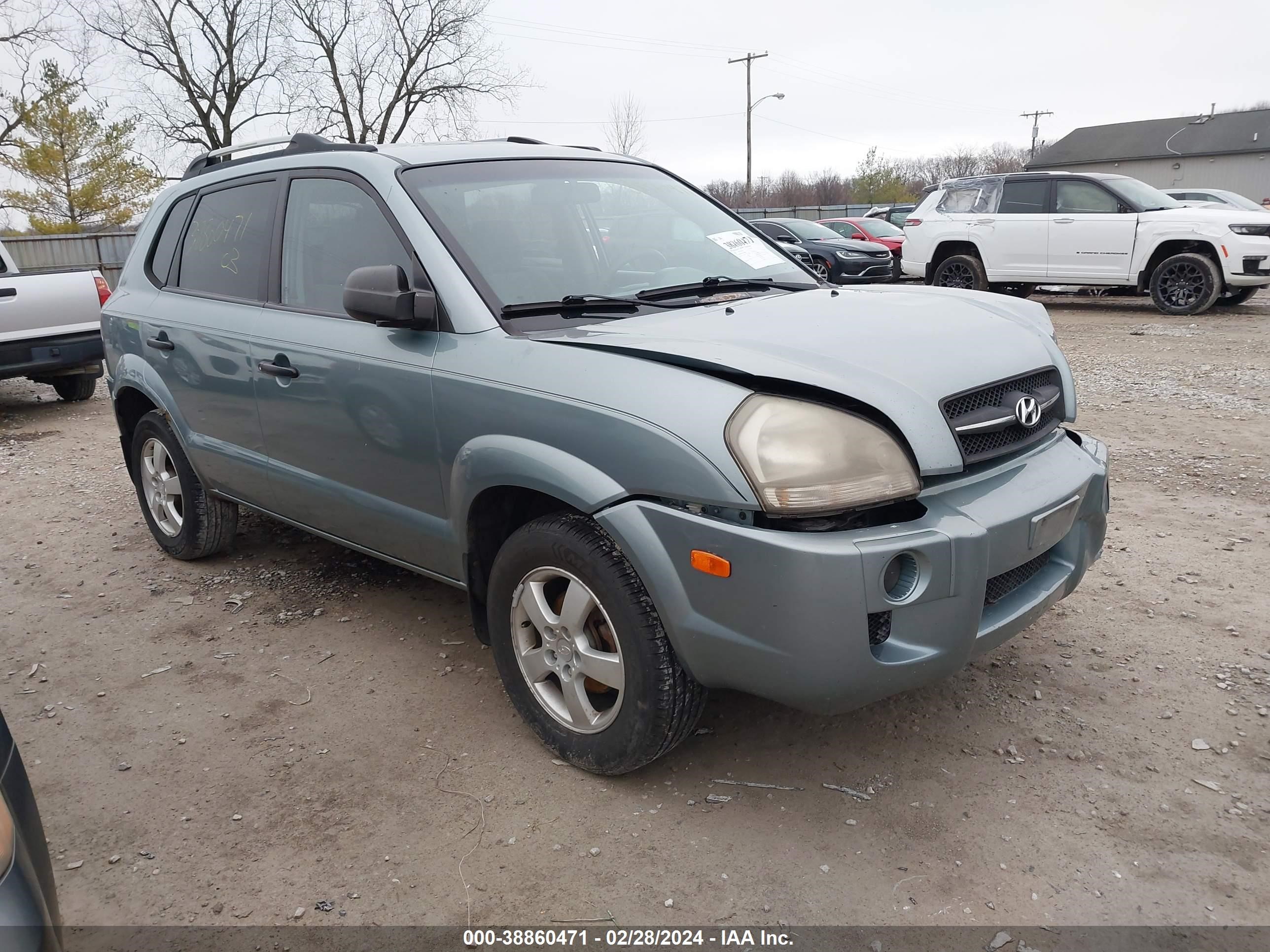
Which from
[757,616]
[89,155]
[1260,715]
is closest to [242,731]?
[757,616]

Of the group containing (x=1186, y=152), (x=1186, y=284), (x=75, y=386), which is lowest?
(x=75, y=386)

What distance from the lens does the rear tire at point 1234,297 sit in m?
12.6

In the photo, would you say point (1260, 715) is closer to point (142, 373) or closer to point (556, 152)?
point (556, 152)

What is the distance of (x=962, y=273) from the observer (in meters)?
13.9

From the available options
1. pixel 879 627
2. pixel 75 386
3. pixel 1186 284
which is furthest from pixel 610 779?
pixel 1186 284

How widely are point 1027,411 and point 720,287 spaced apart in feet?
3.83

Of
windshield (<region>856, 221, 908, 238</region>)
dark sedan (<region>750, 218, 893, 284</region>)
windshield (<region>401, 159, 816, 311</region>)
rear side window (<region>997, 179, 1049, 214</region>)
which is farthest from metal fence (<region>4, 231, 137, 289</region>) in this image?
windshield (<region>401, 159, 816, 311</region>)

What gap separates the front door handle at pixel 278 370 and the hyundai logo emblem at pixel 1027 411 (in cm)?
239

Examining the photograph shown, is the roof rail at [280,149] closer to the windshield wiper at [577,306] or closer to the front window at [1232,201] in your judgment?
the windshield wiper at [577,306]

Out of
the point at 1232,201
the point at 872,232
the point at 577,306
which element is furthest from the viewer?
the point at 872,232

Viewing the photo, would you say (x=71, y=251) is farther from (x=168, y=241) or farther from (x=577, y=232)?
(x=577, y=232)

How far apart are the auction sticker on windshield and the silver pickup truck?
6691 mm

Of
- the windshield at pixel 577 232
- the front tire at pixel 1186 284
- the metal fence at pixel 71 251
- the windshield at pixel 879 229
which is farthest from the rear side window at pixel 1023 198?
the metal fence at pixel 71 251

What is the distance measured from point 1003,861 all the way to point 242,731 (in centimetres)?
235
